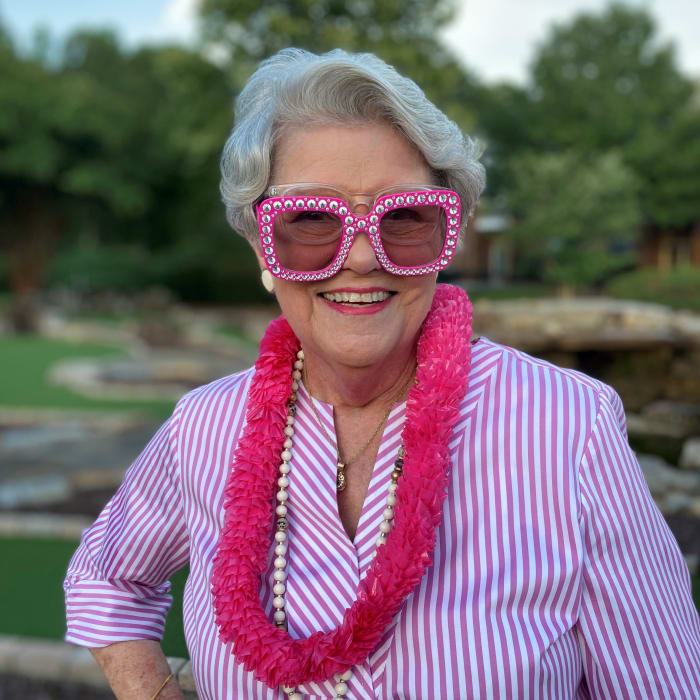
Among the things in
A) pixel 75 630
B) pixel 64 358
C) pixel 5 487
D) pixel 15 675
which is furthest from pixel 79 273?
pixel 75 630

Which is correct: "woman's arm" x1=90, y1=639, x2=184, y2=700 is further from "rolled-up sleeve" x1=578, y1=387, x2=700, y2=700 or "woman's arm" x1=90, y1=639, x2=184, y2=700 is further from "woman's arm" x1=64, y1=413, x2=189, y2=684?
"rolled-up sleeve" x1=578, y1=387, x2=700, y2=700

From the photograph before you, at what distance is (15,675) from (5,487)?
3.30m

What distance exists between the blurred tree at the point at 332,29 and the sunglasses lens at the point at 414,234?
22.1 metres

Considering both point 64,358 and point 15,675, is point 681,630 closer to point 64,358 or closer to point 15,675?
point 15,675

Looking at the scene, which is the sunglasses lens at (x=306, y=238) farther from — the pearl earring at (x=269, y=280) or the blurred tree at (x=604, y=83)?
the blurred tree at (x=604, y=83)

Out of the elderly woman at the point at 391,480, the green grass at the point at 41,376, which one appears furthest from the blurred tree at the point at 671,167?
the elderly woman at the point at 391,480

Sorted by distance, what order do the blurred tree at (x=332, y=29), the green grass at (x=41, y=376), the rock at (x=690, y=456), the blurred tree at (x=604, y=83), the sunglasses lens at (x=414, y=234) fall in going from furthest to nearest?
the blurred tree at (x=604, y=83) → the blurred tree at (x=332, y=29) → the green grass at (x=41, y=376) → the rock at (x=690, y=456) → the sunglasses lens at (x=414, y=234)

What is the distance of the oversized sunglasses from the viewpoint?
1508 mm

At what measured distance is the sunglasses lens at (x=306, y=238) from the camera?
5.01ft

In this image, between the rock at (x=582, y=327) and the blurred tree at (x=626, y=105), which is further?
the blurred tree at (x=626, y=105)

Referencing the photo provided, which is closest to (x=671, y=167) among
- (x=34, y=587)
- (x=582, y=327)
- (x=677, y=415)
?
(x=582, y=327)

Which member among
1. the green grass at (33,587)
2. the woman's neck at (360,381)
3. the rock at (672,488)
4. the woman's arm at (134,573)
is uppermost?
the woman's neck at (360,381)

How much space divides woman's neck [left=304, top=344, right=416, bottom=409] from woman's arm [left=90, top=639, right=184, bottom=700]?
2.29 ft

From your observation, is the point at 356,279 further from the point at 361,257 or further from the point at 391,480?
the point at 391,480
